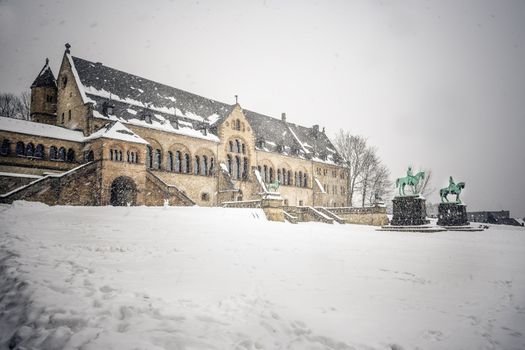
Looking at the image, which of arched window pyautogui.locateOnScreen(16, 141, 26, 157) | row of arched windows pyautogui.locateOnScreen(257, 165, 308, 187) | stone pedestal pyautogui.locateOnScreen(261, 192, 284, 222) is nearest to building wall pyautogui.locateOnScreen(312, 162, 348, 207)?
row of arched windows pyautogui.locateOnScreen(257, 165, 308, 187)

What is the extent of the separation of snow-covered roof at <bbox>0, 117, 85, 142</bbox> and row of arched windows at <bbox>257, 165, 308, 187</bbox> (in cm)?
2130

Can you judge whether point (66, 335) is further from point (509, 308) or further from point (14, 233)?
point (14, 233)

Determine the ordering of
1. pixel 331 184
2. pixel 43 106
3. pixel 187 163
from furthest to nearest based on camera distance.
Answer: pixel 331 184 < pixel 187 163 < pixel 43 106

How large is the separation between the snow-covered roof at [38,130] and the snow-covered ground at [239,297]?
1861 centimetres

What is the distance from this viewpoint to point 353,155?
54.8m

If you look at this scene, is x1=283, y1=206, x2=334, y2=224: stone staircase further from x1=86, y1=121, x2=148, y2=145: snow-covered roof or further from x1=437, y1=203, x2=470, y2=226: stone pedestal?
x1=86, y1=121, x2=148, y2=145: snow-covered roof

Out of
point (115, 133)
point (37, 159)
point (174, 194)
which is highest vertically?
point (115, 133)

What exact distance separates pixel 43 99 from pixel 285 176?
2915cm

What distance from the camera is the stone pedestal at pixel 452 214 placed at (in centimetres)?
2442

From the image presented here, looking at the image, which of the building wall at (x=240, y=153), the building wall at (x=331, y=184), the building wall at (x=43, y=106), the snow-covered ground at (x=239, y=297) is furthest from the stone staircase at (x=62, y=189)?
the building wall at (x=331, y=184)

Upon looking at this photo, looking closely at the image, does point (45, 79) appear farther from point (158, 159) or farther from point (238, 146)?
point (238, 146)

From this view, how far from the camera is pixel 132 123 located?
3014cm

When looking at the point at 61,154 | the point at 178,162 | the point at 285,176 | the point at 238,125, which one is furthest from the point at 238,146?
the point at 61,154

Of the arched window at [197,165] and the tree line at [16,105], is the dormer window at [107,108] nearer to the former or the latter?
the arched window at [197,165]
